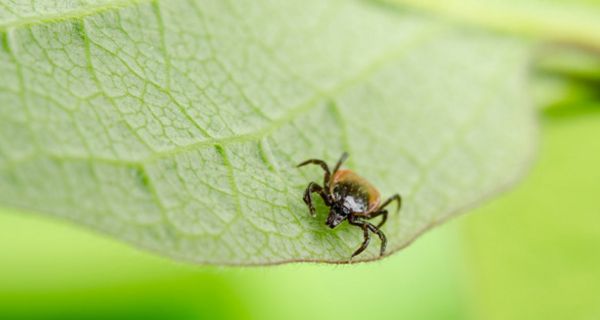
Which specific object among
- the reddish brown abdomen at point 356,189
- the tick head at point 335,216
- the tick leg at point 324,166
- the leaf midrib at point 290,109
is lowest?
the tick head at point 335,216

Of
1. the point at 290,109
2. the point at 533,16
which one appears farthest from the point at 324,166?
the point at 533,16

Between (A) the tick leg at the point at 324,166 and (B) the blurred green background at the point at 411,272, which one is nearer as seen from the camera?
(A) the tick leg at the point at 324,166

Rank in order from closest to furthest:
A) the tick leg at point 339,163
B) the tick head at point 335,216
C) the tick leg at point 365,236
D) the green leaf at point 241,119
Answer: the green leaf at point 241,119 → the tick leg at point 365,236 → the tick head at point 335,216 → the tick leg at point 339,163

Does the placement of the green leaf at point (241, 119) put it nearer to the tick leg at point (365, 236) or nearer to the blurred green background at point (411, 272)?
the tick leg at point (365, 236)

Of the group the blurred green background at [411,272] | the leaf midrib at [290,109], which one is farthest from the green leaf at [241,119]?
the blurred green background at [411,272]

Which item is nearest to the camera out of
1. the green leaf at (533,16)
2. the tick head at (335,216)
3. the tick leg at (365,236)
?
the tick leg at (365,236)

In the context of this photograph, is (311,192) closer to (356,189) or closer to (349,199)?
(349,199)

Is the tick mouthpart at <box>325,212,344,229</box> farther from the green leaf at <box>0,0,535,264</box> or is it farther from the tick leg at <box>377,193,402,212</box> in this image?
the tick leg at <box>377,193,402,212</box>
